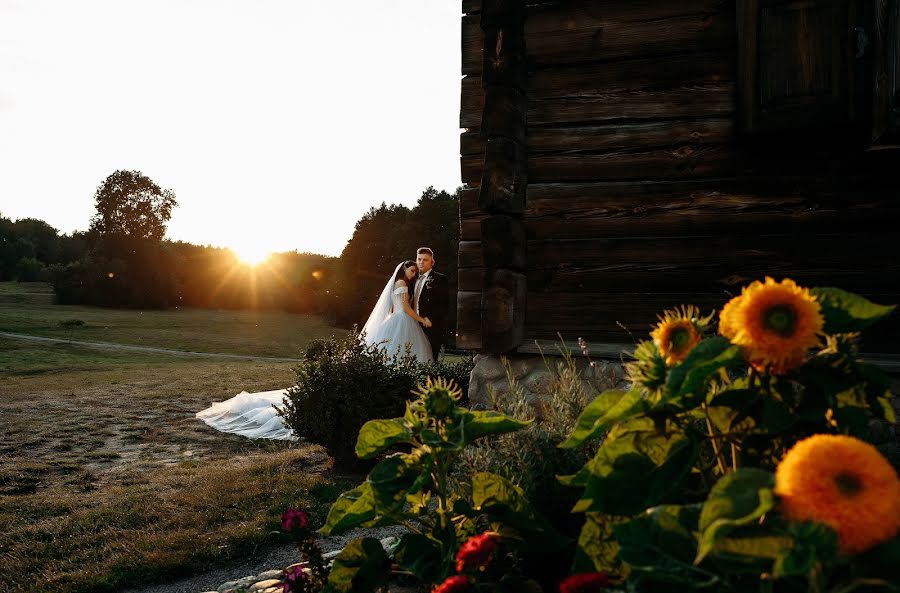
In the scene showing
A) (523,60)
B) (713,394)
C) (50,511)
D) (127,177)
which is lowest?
(50,511)

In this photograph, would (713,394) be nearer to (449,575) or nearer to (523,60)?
(449,575)

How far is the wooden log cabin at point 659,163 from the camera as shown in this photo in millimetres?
3994

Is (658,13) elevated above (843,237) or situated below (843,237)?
above

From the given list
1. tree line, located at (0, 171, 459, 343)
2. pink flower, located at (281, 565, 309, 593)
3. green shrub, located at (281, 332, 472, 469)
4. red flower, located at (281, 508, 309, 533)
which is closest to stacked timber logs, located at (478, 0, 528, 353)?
green shrub, located at (281, 332, 472, 469)

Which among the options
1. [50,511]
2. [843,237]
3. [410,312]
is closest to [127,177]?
[410,312]

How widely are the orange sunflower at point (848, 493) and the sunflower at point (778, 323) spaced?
0.29 meters

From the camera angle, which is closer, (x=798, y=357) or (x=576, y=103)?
(x=798, y=357)

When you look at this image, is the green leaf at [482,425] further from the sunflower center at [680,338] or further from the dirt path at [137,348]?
the dirt path at [137,348]

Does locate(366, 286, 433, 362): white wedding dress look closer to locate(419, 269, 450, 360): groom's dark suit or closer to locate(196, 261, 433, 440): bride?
locate(196, 261, 433, 440): bride

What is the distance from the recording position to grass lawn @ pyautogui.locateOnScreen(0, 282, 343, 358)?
22.6m

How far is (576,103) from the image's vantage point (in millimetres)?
4660

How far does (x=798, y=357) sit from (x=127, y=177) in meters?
38.8

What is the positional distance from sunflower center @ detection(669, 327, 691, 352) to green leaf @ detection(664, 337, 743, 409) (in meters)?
Answer: 0.16

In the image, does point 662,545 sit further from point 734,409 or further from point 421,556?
point 421,556
